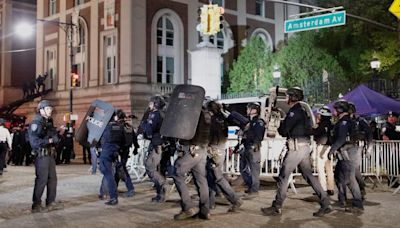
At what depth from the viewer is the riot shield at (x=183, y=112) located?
7.95 meters

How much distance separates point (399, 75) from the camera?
2708 centimetres

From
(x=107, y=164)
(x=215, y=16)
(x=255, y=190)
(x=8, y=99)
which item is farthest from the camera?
(x=8, y=99)

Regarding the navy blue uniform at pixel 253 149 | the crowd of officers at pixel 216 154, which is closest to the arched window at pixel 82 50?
the crowd of officers at pixel 216 154

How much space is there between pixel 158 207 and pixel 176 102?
217 cm

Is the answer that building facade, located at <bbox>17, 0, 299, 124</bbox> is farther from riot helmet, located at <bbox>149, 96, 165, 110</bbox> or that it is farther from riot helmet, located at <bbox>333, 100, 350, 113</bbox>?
riot helmet, located at <bbox>333, 100, 350, 113</bbox>

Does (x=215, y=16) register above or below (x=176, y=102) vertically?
above

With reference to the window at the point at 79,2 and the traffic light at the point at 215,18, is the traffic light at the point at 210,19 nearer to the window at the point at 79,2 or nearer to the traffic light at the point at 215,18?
the traffic light at the point at 215,18

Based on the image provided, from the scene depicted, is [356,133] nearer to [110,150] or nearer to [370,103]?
[110,150]

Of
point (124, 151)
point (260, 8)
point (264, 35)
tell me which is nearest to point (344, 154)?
point (124, 151)

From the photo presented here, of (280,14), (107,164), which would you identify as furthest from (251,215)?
(280,14)

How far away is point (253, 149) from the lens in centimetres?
1063

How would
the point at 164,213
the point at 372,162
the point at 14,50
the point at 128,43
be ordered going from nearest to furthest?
the point at 164,213 → the point at 372,162 → the point at 128,43 → the point at 14,50

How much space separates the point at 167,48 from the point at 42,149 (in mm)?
22294

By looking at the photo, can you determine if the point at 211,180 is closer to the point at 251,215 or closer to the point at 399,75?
the point at 251,215
